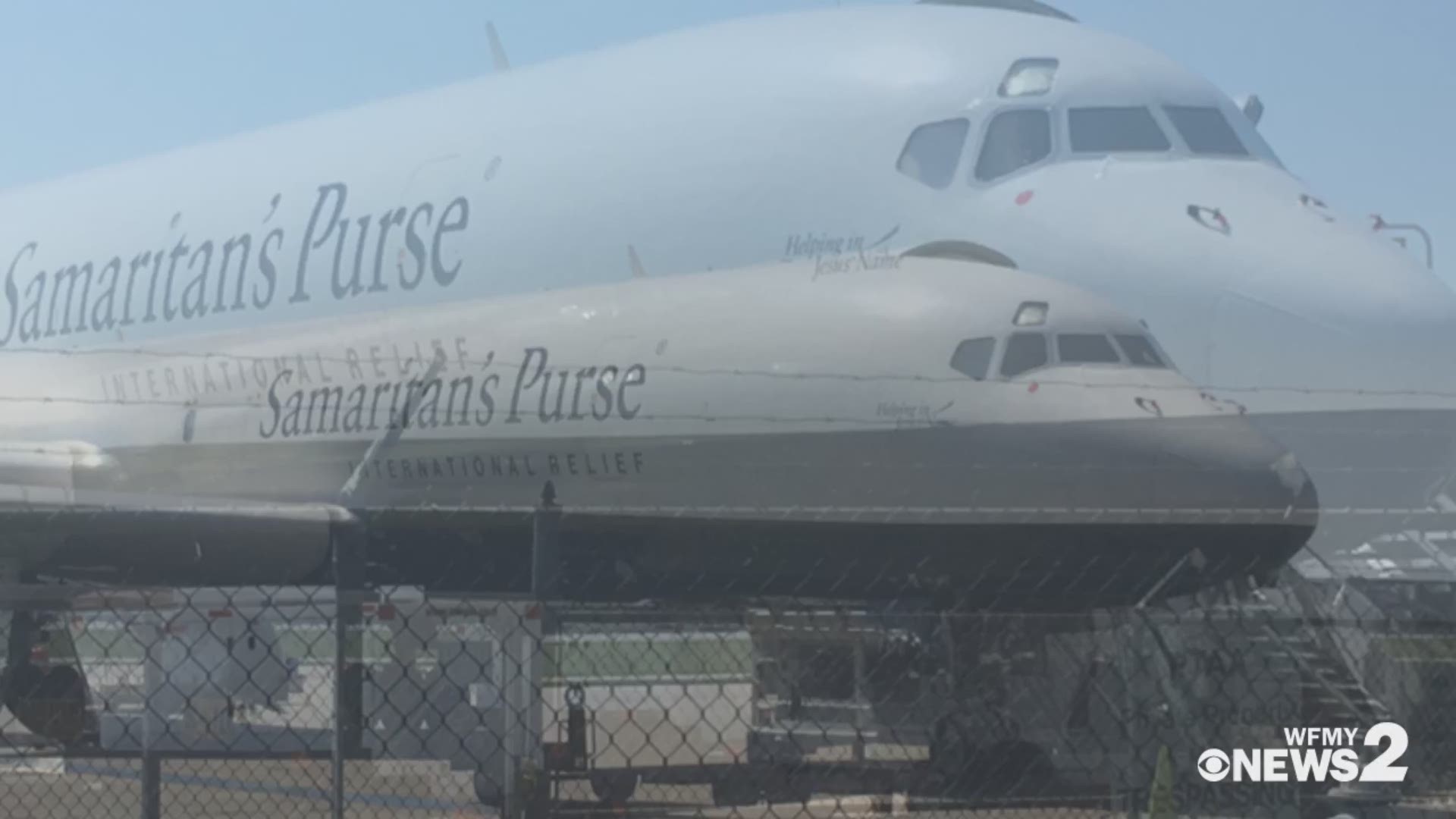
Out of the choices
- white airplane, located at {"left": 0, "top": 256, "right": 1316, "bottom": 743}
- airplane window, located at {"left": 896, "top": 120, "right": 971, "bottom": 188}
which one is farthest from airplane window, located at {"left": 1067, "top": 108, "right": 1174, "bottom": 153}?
white airplane, located at {"left": 0, "top": 256, "right": 1316, "bottom": 743}

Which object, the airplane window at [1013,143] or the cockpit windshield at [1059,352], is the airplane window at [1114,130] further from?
the cockpit windshield at [1059,352]

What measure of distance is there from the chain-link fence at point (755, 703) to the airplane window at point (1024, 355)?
43.8 inches

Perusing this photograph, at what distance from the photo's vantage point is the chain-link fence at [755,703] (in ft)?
18.8

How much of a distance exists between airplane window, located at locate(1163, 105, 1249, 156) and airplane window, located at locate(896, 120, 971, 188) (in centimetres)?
113

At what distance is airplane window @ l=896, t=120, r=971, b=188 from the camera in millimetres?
11602

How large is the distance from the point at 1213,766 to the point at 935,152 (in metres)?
6.52

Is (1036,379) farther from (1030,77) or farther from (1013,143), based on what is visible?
(1030,77)

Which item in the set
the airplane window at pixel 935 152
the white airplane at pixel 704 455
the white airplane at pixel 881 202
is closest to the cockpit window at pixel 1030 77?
the white airplane at pixel 881 202

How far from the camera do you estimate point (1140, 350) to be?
10055 millimetres

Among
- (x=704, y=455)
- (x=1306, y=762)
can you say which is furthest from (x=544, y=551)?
(x=704, y=455)

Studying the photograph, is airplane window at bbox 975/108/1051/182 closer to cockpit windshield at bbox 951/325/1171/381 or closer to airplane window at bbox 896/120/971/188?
airplane window at bbox 896/120/971/188

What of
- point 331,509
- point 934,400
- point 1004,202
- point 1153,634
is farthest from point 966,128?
point 1153,634

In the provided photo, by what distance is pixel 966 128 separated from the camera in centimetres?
1177

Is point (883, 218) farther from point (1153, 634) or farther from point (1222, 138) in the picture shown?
point (1153, 634)
